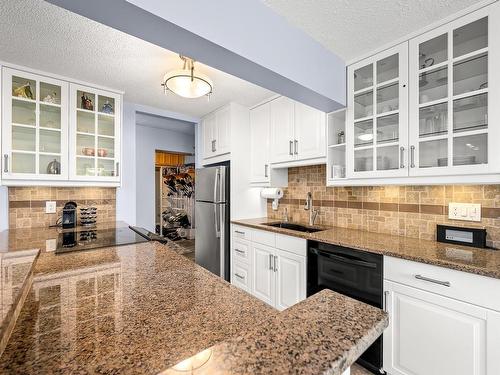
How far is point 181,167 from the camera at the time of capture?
475cm

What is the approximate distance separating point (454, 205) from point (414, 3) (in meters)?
1.31

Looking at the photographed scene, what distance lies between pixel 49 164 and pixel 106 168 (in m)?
0.45

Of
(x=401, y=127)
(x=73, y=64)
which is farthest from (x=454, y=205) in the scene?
(x=73, y=64)

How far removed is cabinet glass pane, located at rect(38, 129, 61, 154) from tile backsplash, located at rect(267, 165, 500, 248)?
239 cm

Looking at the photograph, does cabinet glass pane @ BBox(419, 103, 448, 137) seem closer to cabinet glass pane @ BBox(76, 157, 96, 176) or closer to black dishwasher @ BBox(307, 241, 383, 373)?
black dishwasher @ BBox(307, 241, 383, 373)

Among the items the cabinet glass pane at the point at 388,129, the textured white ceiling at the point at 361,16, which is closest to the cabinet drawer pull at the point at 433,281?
the cabinet glass pane at the point at 388,129

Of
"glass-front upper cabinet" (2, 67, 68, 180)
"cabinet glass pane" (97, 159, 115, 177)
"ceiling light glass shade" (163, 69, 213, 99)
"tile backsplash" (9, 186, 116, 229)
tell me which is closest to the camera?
"ceiling light glass shade" (163, 69, 213, 99)

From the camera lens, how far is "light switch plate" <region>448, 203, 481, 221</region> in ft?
5.27

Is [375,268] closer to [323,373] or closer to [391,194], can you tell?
[391,194]

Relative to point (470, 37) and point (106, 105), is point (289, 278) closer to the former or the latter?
point (470, 37)

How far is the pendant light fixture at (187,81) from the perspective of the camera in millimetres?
1867

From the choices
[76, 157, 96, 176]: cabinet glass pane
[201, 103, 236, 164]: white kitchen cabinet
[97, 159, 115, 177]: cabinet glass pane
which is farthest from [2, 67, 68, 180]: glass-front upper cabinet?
[201, 103, 236, 164]: white kitchen cabinet

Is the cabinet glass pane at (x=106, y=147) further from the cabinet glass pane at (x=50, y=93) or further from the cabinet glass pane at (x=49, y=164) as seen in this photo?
the cabinet glass pane at (x=50, y=93)

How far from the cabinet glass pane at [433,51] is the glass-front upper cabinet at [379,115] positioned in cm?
9
